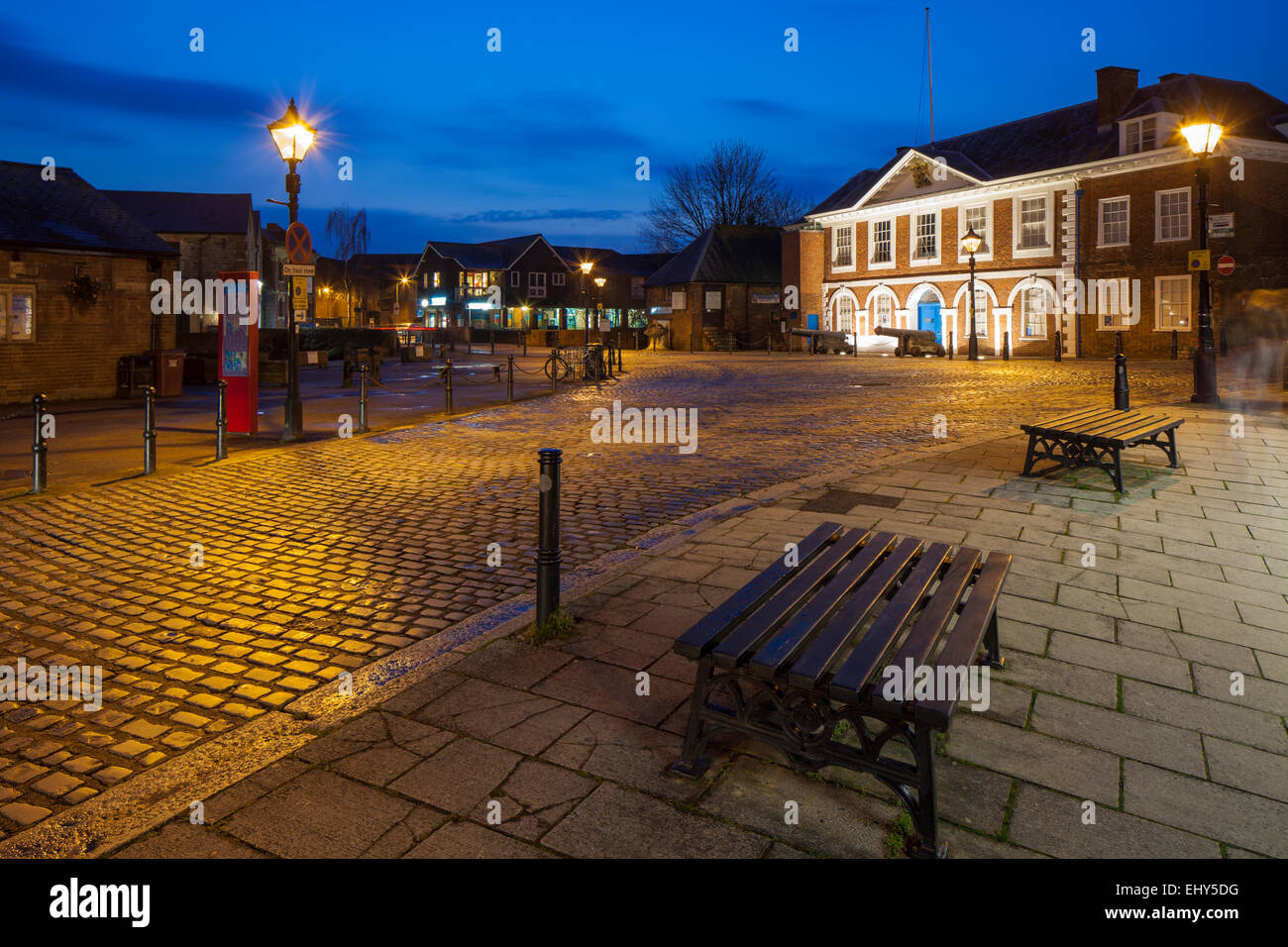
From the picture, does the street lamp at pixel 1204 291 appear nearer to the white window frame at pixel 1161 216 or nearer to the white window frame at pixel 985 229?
the white window frame at pixel 1161 216

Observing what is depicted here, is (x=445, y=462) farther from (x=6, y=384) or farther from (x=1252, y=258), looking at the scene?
(x=1252, y=258)

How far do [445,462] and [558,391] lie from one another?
11381 millimetres

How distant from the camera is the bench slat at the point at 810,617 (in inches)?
123

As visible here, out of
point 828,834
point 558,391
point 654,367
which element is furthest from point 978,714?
point 654,367

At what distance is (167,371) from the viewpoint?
21.2 metres

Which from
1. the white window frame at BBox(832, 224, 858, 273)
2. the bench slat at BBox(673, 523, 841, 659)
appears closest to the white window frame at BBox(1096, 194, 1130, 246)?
the white window frame at BBox(832, 224, 858, 273)

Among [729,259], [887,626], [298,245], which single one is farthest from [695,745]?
[729,259]

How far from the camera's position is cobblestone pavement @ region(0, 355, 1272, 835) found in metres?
4.13

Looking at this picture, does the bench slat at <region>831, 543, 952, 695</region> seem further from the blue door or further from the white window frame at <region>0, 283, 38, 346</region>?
the blue door

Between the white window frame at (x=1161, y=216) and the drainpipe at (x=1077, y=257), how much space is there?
3000 millimetres

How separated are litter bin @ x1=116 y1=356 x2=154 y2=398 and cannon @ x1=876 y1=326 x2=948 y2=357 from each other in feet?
96.6

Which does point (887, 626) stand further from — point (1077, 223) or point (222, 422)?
point (1077, 223)

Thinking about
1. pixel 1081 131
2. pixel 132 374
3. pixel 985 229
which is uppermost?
pixel 1081 131

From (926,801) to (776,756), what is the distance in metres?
0.78
